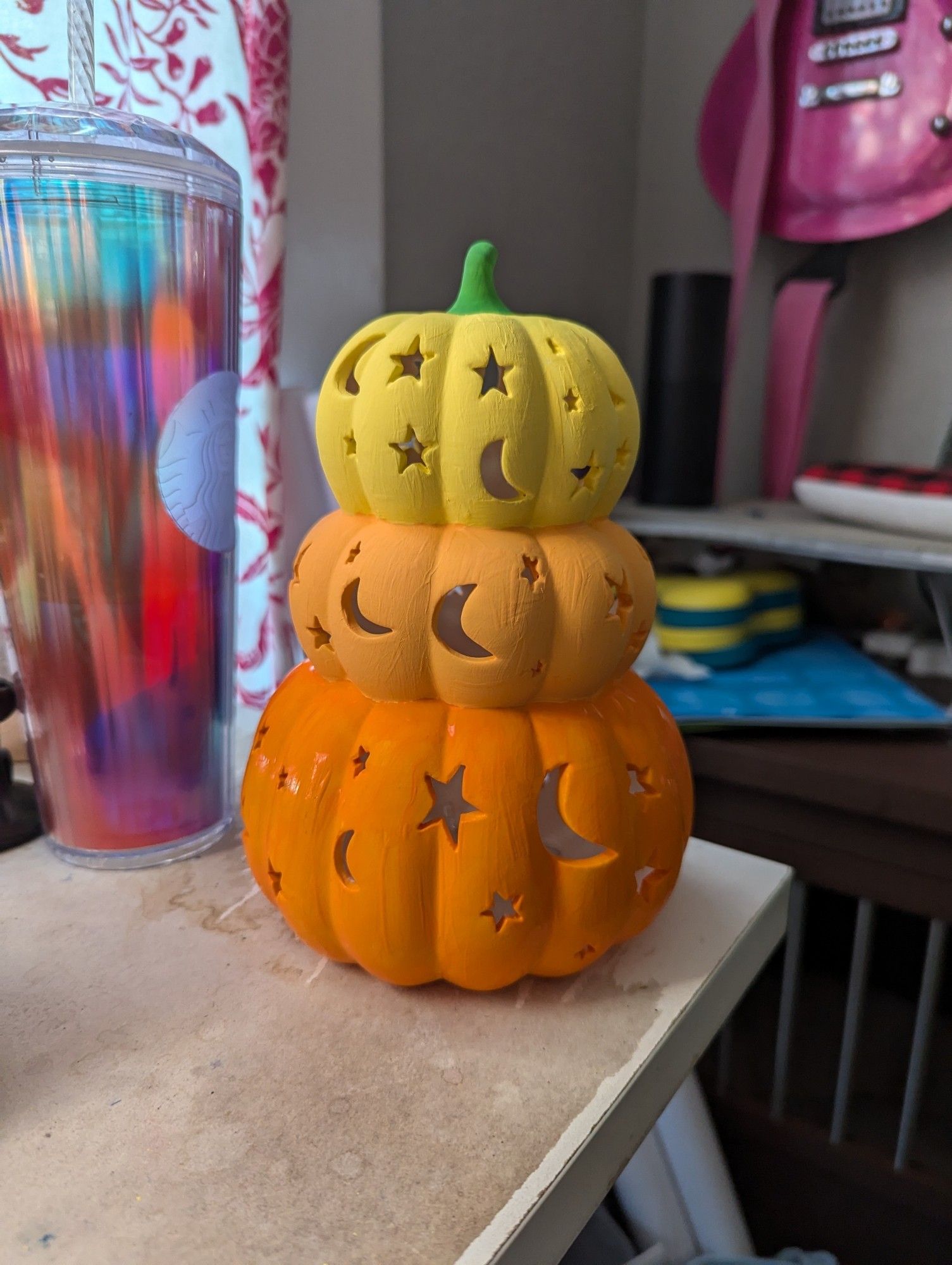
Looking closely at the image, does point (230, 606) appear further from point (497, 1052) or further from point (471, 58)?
point (471, 58)

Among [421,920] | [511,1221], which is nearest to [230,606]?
[421,920]

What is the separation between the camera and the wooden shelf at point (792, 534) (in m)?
0.70

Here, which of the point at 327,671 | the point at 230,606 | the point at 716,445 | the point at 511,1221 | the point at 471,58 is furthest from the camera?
the point at 716,445

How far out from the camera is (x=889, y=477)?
30.0 inches

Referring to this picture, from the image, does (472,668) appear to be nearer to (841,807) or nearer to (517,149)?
(841,807)

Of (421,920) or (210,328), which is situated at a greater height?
(210,328)

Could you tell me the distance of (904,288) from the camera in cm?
96

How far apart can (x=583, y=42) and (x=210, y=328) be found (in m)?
0.76

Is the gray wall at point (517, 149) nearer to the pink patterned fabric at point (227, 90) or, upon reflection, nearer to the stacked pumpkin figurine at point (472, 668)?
the pink patterned fabric at point (227, 90)

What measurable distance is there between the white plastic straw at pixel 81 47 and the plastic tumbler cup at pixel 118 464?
4 cm

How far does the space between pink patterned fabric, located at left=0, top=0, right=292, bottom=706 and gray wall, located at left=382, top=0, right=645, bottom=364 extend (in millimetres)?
140

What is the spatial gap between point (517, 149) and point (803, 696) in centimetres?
61

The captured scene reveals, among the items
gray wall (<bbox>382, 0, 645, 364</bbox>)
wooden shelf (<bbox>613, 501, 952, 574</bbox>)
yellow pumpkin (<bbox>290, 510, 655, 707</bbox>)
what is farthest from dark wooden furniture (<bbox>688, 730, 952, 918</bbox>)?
gray wall (<bbox>382, 0, 645, 364</bbox>)

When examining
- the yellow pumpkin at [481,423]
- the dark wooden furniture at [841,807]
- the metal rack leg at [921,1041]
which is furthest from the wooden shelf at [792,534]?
the yellow pumpkin at [481,423]
